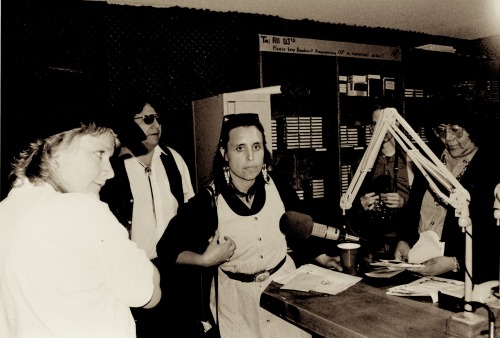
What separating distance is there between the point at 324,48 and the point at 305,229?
3.34 meters

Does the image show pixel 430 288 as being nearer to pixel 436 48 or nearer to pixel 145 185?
pixel 145 185

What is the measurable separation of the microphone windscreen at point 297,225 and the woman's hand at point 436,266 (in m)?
0.52

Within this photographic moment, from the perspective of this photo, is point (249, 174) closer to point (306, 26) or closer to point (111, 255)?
point (111, 255)

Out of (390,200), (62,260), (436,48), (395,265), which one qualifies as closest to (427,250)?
(395,265)

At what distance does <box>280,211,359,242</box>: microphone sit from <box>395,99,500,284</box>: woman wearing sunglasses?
417mm

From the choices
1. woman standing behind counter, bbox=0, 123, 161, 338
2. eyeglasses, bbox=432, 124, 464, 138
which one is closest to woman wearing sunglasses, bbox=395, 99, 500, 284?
eyeglasses, bbox=432, 124, 464, 138

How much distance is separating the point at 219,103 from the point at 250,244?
6.07 feet

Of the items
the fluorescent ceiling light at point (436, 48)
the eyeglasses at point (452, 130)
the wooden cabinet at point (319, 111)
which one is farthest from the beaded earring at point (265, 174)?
the fluorescent ceiling light at point (436, 48)

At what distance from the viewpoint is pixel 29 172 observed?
1383mm

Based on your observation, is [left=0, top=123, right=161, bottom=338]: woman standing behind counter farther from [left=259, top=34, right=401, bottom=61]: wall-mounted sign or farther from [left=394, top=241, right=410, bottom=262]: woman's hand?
[left=259, top=34, right=401, bottom=61]: wall-mounted sign

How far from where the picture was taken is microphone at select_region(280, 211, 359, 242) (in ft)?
6.79

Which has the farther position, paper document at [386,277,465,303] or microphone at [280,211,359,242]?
microphone at [280,211,359,242]

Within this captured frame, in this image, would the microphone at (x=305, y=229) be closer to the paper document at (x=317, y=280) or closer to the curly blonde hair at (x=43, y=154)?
the paper document at (x=317, y=280)

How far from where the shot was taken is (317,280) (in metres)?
2.15
